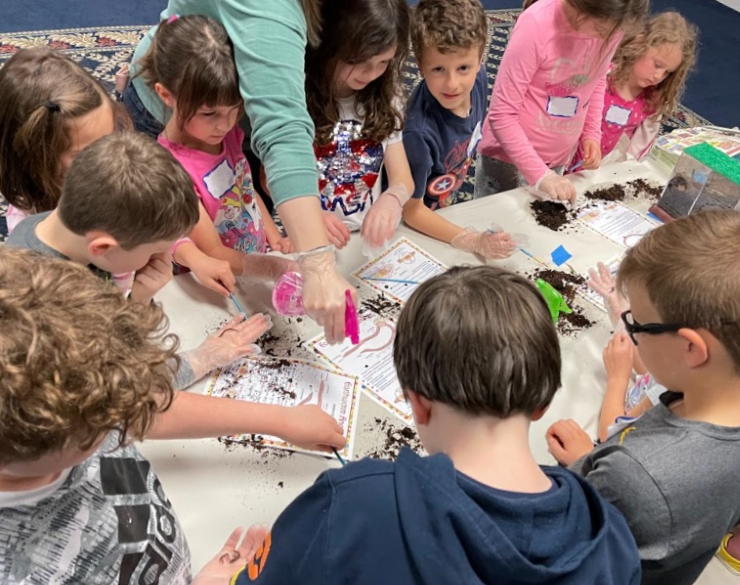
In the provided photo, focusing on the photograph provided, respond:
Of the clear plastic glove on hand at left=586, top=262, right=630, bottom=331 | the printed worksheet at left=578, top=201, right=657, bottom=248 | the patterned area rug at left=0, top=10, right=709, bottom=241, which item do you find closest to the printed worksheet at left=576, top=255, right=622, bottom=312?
the clear plastic glove on hand at left=586, top=262, right=630, bottom=331

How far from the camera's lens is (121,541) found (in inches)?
28.5

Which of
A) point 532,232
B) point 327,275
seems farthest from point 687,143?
point 327,275

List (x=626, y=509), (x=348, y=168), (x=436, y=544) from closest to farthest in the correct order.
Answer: (x=436, y=544)
(x=626, y=509)
(x=348, y=168)

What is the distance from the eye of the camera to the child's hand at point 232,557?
892mm

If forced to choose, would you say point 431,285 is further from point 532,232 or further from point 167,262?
point 532,232

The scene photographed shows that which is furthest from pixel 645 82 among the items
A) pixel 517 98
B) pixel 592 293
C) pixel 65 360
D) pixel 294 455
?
pixel 65 360

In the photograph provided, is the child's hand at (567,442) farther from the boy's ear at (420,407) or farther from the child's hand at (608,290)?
the boy's ear at (420,407)

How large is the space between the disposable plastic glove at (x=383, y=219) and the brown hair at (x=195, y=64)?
0.44 m

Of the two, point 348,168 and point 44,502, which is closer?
point 44,502

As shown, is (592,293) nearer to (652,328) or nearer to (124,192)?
(652,328)

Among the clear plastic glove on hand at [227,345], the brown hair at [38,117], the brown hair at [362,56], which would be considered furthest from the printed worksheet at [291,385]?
the brown hair at [362,56]

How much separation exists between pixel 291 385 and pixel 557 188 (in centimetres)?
103

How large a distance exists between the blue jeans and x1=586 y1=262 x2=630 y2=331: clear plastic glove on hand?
118 centimetres

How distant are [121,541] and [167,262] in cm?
65
